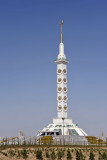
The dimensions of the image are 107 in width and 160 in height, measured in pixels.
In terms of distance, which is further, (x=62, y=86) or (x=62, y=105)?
(x=62, y=86)

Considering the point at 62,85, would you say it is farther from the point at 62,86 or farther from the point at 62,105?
the point at 62,105

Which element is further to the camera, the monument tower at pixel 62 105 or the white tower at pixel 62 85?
the white tower at pixel 62 85

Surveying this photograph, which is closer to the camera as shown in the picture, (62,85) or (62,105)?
A: (62,105)

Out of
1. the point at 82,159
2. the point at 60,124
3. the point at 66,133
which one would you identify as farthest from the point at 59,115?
the point at 82,159

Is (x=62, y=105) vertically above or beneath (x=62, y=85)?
beneath

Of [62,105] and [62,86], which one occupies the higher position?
[62,86]

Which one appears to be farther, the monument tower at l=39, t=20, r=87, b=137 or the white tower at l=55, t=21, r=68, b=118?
the white tower at l=55, t=21, r=68, b=118

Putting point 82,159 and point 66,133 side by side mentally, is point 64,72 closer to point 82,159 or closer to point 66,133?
point 66,133

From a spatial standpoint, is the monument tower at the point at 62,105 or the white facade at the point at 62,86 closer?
the monument tower at the point at 62,105

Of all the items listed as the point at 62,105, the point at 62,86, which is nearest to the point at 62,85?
the point at 62,86

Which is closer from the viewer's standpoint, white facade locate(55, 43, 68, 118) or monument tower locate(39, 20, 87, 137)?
monument tower locate(39, 20, 87, 137)

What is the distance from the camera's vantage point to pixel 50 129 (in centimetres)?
9550

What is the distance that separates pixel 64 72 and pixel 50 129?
66.9 feet

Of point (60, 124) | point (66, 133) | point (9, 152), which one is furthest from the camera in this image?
point (60, 124)
